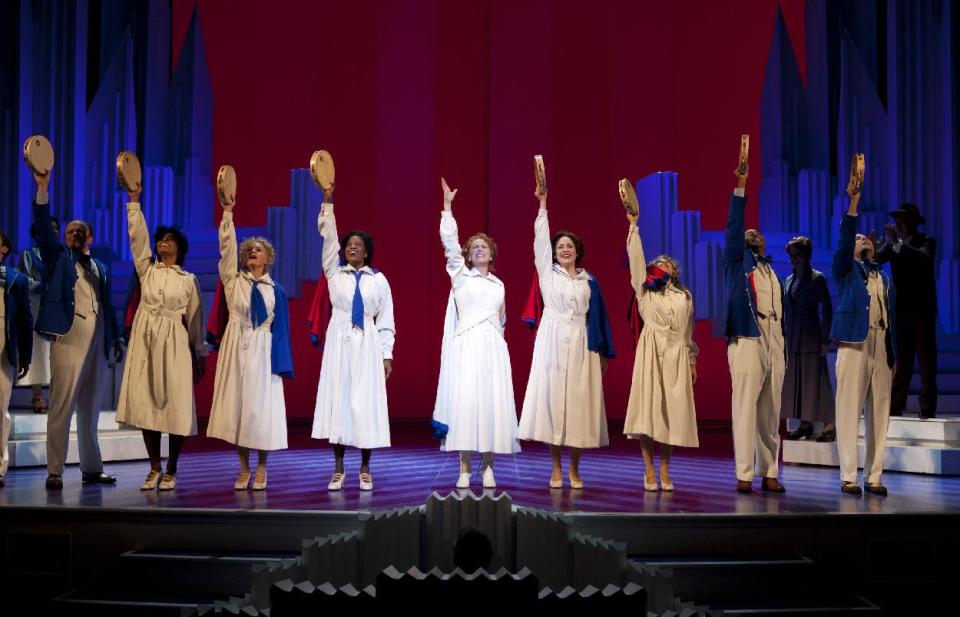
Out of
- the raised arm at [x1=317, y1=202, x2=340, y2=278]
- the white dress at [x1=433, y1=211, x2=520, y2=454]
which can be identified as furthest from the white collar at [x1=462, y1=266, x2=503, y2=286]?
the raised arm at [x1=317, y1=202, x2=340, y2=278]

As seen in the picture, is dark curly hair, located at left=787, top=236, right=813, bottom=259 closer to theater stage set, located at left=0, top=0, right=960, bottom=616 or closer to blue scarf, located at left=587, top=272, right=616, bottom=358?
blue scarf, located at left=587, top=272, right=616, bottom=358

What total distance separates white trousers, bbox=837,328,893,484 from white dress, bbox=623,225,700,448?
0.86m

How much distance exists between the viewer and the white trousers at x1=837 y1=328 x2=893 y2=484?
17.7 ft

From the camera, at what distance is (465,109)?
945cm

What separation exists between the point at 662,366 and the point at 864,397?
3.86ft

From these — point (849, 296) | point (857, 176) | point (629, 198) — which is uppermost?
point (857, 176)

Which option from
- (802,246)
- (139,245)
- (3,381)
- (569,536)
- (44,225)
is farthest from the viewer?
(802,246)

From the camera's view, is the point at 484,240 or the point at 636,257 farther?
the point at 484,240

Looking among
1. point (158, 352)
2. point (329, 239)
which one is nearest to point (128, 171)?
point (158, 352)

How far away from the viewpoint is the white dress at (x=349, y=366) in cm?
535

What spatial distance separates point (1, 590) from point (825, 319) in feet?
17.7

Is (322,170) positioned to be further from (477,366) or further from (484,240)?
(477,366)

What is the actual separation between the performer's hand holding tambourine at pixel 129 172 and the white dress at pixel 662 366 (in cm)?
272

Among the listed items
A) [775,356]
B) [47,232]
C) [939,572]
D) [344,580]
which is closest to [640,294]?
[775,356]
